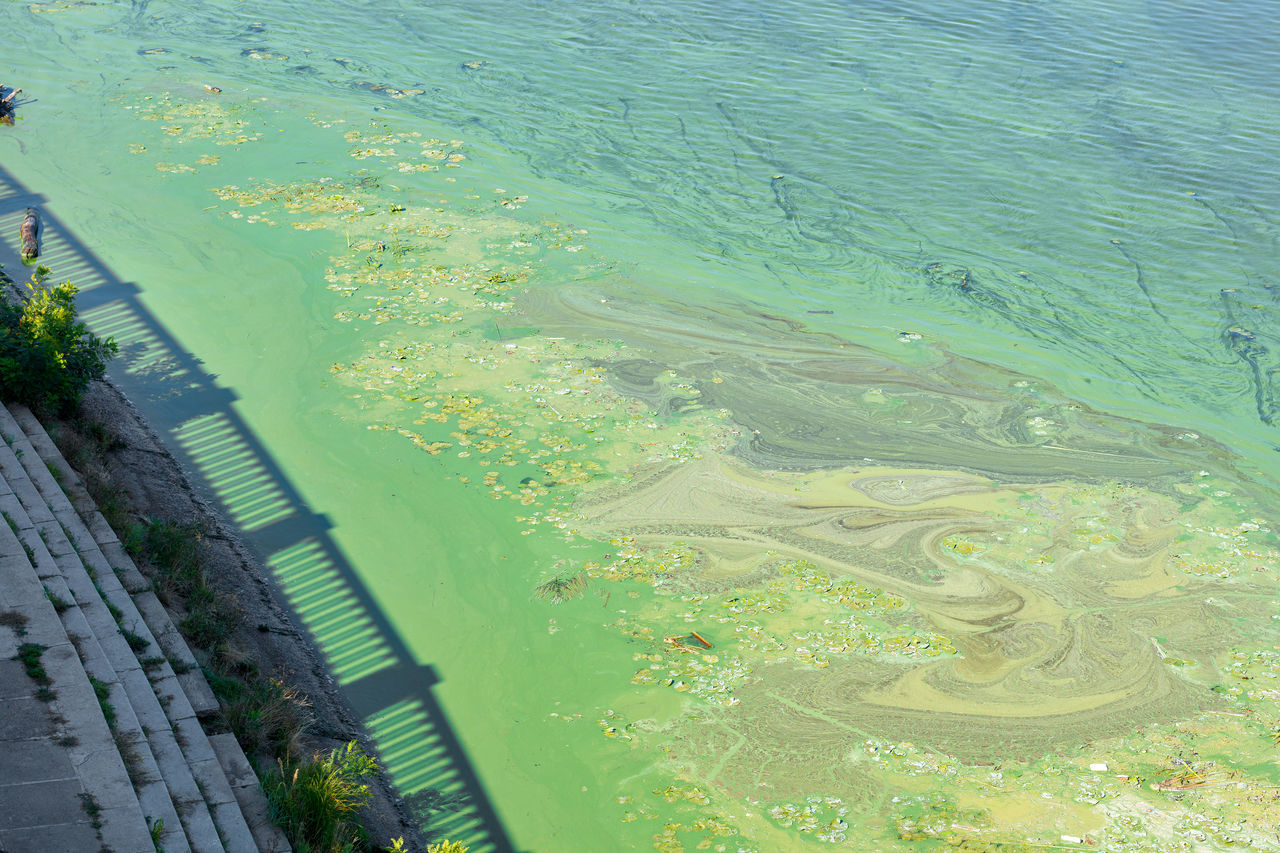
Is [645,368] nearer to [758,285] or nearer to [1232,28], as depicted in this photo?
[758,285]

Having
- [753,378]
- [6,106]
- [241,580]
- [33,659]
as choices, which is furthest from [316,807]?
[6,106]

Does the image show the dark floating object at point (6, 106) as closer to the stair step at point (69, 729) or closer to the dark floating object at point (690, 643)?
the stair step at point (69, 729)

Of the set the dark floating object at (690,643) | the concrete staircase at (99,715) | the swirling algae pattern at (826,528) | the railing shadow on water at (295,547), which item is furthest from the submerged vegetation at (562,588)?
the concrete staircase at (99,715)

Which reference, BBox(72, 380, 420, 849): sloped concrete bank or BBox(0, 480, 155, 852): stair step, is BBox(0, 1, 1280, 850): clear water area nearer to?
BBox(72, 380, 420, 849): sloped concrete bank

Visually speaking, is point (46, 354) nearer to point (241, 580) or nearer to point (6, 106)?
point (241, 580)

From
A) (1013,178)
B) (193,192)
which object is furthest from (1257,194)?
(193,192)

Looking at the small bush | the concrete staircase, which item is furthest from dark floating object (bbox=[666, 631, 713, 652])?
the concrete staircase

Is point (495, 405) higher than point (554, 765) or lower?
higher

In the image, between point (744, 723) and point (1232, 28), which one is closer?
point (744, 723)
